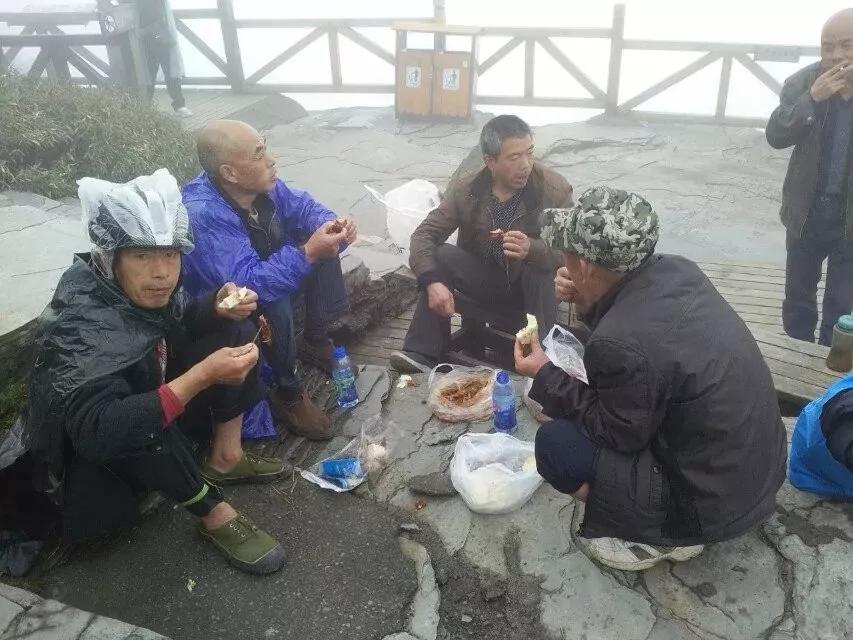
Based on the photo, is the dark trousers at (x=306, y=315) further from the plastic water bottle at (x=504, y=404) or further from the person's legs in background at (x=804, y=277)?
the person's legs in background at (x=804, y=277)

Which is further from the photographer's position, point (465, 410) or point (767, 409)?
point (465, 410)

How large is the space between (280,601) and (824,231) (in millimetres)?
3783

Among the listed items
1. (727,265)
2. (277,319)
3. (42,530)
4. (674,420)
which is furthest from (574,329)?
(727,265)

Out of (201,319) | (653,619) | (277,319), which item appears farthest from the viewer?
(277,319)

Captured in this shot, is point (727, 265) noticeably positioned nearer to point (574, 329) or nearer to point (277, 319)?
point (574, 329)

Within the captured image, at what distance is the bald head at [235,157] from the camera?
3.56 metres

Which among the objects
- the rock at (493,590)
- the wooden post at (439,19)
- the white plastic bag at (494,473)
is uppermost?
the wooden post at (439,19)

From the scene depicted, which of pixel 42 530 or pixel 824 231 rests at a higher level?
pixel 824 231

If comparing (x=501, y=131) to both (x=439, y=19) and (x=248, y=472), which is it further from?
(x=439, y=19)

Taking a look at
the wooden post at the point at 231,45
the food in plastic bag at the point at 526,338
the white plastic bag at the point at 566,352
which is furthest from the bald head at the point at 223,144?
the wooden post at the point at 231,45

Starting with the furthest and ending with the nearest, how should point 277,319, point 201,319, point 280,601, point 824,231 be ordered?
point 824,231
point 277,319
point 201,319
point 280,601

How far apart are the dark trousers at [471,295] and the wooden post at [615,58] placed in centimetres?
824

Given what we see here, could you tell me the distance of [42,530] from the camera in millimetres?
3133

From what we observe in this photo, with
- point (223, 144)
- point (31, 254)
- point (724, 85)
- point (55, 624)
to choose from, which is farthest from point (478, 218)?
point (724, 85)
